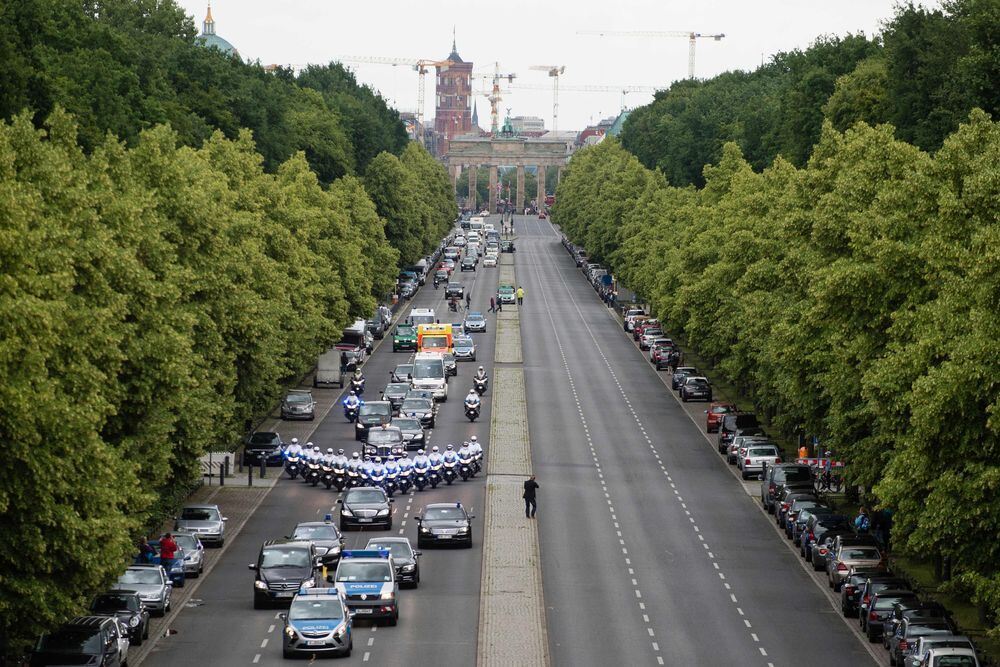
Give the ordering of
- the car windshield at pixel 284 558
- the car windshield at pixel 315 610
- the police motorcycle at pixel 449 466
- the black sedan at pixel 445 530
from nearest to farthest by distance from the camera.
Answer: the car windshield at pixel 315 610 → the car windshield at pixel 284 558 → the black sedan at pixel 445 530 → the police motorcycle at pixel 449 466

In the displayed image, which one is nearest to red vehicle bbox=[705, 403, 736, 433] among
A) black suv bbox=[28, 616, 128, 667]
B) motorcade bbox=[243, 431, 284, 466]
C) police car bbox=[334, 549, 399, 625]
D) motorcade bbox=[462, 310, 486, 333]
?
motorcade bbox=[243, 431, 284, 466]

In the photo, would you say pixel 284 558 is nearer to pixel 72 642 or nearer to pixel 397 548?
pixel 397 548

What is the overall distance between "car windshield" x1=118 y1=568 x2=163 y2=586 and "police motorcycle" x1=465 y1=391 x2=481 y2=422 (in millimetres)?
42226

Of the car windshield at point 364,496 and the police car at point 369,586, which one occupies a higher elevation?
the police car at point 369,586

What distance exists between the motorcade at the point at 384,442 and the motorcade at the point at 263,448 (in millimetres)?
3605

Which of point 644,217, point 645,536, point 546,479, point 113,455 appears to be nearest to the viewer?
point 113,455

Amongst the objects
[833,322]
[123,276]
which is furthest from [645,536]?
[123,276]

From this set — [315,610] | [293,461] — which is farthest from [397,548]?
[293,461]

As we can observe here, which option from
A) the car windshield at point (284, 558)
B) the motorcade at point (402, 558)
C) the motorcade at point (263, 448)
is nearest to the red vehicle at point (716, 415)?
the motorcade at point (263, 448)

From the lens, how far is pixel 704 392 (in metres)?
102

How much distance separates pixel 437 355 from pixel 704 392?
14.6m

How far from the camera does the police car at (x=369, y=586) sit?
49.3 metres

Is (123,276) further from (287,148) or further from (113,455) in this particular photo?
(287,148)

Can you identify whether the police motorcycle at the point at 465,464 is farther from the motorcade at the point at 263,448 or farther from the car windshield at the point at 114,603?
the car windshield at the point at 114,603
